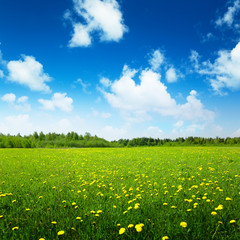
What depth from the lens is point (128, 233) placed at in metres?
2.72

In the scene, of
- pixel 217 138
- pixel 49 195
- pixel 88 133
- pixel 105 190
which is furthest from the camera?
pixel 88 133

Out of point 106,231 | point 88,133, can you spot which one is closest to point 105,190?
point 106,231

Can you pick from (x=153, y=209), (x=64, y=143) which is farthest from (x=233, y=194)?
(x=64, y=143)

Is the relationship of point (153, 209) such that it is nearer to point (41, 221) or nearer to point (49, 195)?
point (41, 221)

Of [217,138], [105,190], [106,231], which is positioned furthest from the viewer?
[217,138]

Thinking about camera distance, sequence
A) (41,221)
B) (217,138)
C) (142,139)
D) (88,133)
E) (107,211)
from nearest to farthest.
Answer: (41,221), (107,211), (217,138), (88,133), (142,139)

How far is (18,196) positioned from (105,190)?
264 cm

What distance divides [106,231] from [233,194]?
3721 millimetres

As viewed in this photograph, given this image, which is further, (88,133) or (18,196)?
(88,133)

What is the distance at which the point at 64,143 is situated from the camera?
9275 centimetres

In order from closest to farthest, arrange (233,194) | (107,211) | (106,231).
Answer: (106,231), (107,211), (233,194)

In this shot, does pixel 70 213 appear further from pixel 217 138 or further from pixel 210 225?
pixel 217 138

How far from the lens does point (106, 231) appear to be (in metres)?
2.72

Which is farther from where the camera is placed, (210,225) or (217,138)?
(217,138)
